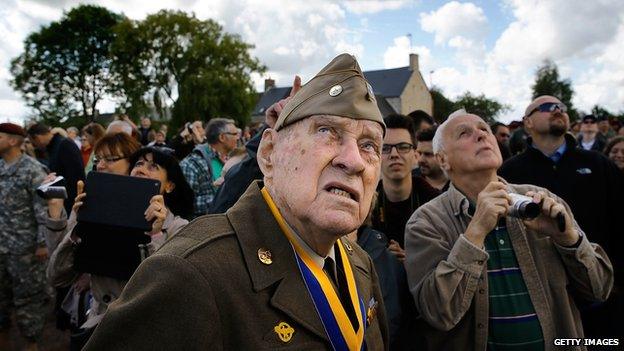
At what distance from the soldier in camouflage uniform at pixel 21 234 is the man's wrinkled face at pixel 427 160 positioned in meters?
4.25

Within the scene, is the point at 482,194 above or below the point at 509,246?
above

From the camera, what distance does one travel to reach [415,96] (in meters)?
54.9

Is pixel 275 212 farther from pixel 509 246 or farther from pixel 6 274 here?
pixel 6 274

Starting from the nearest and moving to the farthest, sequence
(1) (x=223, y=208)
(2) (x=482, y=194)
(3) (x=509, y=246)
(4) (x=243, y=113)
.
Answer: (2) (x=482, y=194) → (3) (x=509, y=246) → (1) (x=223, y=208) → (4) (x=243, y=113)

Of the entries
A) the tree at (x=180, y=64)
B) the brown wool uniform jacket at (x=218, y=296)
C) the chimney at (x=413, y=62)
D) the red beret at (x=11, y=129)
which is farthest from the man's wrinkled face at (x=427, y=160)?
the chimney at (x=413, y=62)

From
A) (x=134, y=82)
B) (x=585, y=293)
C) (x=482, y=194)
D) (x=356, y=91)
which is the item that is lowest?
(x=585, y=293)

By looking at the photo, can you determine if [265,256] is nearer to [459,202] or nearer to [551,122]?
[459,202]

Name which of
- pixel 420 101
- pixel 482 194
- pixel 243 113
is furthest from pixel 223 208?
pixel 420 101

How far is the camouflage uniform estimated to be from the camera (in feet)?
16.1

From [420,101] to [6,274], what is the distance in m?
56.2

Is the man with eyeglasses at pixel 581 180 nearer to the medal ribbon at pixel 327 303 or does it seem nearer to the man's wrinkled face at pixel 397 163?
the man's wrinkled face at pixel 397 163

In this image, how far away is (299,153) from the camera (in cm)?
144

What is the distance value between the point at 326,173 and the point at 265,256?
0.33 meters

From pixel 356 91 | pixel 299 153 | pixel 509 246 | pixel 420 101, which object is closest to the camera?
pixel 299 153
